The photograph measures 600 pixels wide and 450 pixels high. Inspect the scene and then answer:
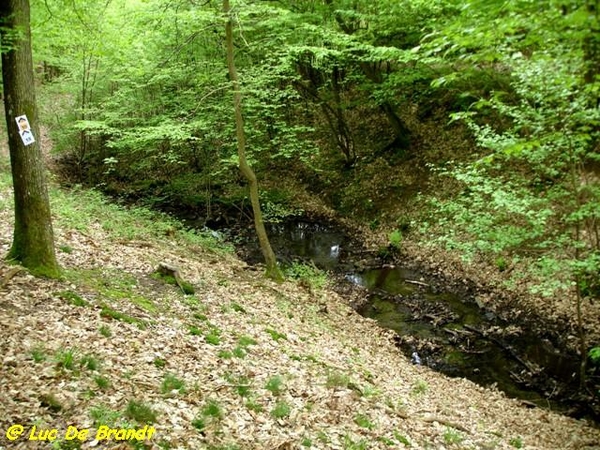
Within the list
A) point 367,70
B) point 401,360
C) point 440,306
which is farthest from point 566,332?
point 367,70

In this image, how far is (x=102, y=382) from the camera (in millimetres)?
5070

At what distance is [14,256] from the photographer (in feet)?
23.5

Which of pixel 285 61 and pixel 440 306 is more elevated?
pixel 285 61

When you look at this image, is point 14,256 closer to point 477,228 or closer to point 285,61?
point 285,61

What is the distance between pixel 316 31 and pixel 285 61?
2.10m

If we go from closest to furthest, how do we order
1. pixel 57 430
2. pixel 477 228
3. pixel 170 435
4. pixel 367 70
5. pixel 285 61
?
pixel 57 430
pixel 170 435
pixel 477 228
pixel 285 61
pixel 367 70

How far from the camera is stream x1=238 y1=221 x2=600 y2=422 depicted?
962 cm

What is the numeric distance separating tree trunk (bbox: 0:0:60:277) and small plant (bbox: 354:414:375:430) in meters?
5.49

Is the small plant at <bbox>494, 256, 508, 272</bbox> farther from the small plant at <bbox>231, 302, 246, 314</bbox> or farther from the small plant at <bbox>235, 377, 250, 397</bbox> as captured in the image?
the small plant at <bbox>235, 377, 250, 397</bbox>

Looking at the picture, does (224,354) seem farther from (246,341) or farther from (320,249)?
(320,249)

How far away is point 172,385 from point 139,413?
35.3 inches

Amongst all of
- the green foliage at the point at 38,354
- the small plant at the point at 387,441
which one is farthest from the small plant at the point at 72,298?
the small plant at the point at 387,441

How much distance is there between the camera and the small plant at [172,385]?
17.8ft

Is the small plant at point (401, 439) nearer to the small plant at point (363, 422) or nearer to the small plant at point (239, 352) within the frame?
the small plant at point (363, 422)
